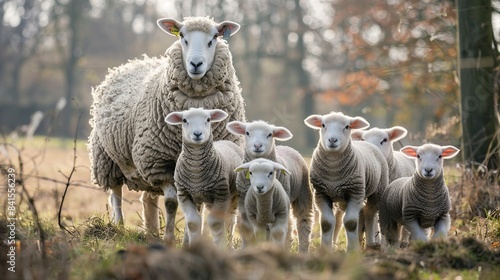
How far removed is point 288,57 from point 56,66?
13685 mm

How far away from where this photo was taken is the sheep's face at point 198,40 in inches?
281

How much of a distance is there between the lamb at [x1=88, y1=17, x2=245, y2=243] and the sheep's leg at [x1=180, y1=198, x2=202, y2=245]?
0.48 m

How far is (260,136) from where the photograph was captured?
6.27m

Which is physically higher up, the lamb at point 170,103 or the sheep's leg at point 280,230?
the lamb at point 170,103

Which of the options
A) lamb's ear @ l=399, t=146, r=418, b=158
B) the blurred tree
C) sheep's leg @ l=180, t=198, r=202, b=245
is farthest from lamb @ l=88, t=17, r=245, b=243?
the blurred tree

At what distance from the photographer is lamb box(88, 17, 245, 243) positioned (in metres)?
7.35

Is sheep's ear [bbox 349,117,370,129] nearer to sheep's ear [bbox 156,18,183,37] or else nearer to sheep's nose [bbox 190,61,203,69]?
sheep's nose [bbox 190,61,203,69]

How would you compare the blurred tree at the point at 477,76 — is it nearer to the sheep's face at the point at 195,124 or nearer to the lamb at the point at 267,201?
the lamb at the point at 267,201

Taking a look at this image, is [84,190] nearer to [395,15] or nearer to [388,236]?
[388,236]

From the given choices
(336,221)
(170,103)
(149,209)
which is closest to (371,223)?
(336,221)

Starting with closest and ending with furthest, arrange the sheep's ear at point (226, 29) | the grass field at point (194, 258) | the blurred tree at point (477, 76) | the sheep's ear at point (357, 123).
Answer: the grass field at point (194, 258)
the sheep's ear at point (357, 123)
the sheep's ear at point (226, 29)
the blurred tree at point (477, 76)

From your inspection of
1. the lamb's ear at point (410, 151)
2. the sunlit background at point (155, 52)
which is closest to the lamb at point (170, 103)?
the lamb's ear at point (410, 151)

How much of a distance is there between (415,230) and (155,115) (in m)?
2.77

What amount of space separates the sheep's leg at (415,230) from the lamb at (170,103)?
1986mm
